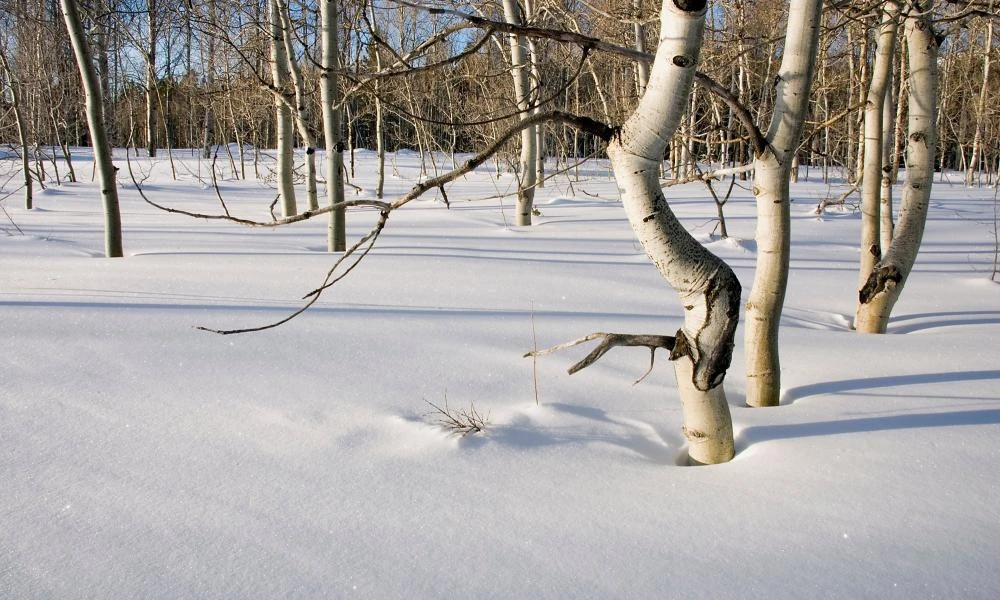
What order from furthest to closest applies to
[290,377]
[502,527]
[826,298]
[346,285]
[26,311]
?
[826,298] → [346,285] → [26,311] → [290,377] → [502,527]

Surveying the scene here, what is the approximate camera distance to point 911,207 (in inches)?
160

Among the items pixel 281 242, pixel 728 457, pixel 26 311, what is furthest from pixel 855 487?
pixel 281 242

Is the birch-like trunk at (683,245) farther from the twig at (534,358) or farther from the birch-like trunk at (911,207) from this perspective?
the birch-like trunk at (911,207)

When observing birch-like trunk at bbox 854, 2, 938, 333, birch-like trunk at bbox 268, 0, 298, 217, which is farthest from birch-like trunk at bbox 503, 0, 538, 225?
birch-like trunk at bbox 854, 2, 938, 333

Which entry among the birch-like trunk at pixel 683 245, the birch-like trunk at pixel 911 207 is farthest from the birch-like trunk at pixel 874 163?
the birch-like trunk at pixel 683 245

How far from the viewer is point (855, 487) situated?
6.49 ft

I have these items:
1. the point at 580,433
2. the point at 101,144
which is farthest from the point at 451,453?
the point at 101,144

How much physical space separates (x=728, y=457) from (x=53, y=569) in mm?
1901

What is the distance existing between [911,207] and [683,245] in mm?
2779

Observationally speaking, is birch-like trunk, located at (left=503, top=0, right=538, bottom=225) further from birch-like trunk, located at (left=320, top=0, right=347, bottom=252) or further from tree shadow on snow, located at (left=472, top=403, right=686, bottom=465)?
tree shadow on snow, located at (left=472, top=403, right=686, bottom=465)

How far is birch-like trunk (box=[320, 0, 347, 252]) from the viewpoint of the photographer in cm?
594

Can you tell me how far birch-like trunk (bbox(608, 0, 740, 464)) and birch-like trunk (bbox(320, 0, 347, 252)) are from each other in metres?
4.29

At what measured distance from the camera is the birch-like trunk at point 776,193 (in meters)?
2.33

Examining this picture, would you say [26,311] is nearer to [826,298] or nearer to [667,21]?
[667,21]
